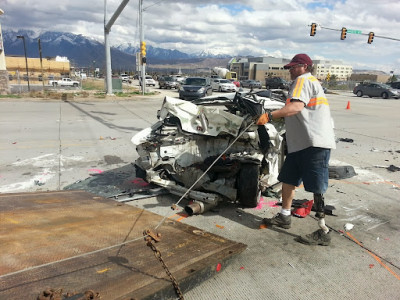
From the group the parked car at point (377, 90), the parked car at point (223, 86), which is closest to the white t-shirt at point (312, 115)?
the parked car at point (223, 86)

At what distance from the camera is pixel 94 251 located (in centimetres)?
237

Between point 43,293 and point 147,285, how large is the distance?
25.0 inches

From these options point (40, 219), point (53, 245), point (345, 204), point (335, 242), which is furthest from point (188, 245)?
point (345, 204)

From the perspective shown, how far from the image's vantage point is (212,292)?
243 centimetres

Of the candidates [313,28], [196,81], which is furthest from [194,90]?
[313,28]

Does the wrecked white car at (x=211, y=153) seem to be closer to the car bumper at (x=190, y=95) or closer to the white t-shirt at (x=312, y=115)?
the white t-shirt at (x=312, y=115)

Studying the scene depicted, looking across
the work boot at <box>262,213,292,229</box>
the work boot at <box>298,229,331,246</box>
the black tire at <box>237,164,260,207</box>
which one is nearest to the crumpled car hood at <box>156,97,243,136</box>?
the black tire at <box>237,164,260,207</box>

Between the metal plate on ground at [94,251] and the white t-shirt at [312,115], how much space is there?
1.32 m

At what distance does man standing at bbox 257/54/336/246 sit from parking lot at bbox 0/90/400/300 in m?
0.40

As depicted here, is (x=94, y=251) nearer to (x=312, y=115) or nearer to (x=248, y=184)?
(x=248, y=184)

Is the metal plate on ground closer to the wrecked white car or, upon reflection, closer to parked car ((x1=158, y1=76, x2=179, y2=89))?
the wrecked white car

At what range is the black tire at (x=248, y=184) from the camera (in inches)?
148

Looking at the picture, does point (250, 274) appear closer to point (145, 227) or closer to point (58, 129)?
point (145, 227)

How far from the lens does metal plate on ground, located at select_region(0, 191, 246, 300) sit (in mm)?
1953
